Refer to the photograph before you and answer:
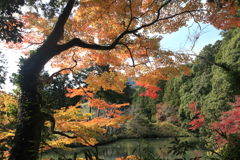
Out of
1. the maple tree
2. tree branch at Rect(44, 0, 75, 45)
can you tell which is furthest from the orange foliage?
tree branch at Rect(44, 0, 75, 45)

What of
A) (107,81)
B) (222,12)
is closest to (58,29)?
(107,81)

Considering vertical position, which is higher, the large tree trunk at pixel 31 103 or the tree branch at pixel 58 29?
the tree branch at pixel 58 29

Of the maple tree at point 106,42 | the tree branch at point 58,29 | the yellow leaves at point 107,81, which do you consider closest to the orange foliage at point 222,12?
the maple tree at point 106,42

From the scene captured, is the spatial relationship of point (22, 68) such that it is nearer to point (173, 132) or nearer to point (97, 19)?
point (97, 19)

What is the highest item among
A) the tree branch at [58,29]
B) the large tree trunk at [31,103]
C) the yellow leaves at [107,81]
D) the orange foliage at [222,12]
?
the orange foliage at [222,12]

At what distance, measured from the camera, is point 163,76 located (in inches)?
185

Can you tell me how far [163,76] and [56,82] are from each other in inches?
555

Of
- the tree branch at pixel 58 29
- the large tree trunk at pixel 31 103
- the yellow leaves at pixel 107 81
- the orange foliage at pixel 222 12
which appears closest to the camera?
the large tree trunk at pixel 31 103

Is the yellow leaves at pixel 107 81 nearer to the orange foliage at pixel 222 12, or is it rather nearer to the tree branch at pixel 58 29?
the tree branch at pixel 58 29

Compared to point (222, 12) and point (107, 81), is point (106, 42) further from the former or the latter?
point (222, 12)

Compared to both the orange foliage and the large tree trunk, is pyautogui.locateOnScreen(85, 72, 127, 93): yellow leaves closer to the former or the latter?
the large tree trunk

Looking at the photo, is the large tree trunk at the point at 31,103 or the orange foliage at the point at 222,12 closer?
the large tree trunk at the point at 31,103

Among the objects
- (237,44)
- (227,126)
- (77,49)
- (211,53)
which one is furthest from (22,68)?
(211,53)

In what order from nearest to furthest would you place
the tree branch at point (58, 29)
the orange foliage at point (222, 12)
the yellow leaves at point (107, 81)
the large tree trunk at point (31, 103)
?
1. the large tree trunk at point (31, 103)
2. the tree branch at point (58, 29)
3. the orange foliage at point (222, 12)
4. the yellow leaves at point (107, 81)
